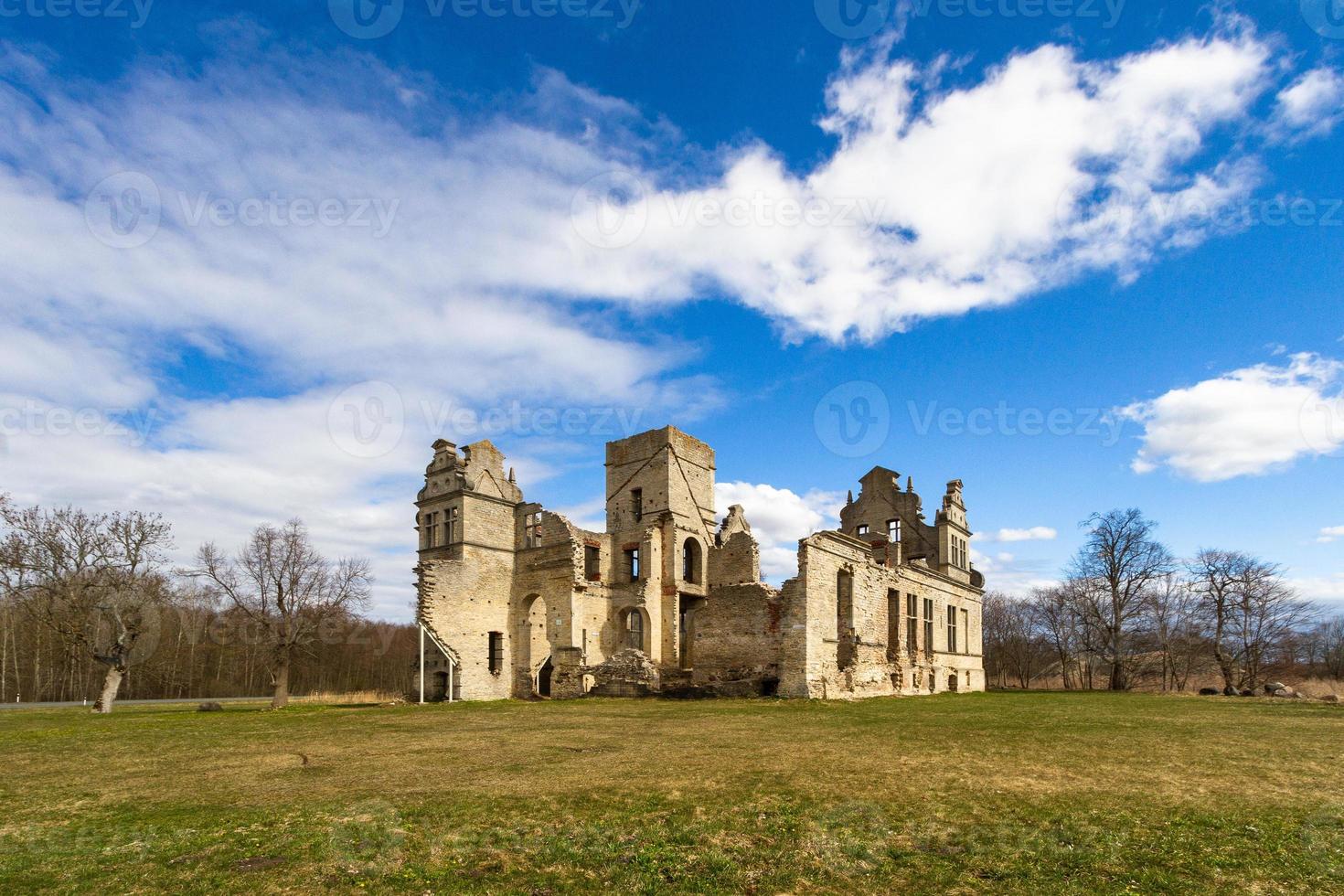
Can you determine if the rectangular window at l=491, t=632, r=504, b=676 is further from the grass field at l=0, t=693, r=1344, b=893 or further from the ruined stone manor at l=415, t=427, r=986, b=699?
the grass field at l=0, t=693, r=1344, b=893

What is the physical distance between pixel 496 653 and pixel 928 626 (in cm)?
2106

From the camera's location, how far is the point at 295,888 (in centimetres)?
579

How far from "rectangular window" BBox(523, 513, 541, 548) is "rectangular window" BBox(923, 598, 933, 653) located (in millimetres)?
19418

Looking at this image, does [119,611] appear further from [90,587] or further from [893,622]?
[893,622]

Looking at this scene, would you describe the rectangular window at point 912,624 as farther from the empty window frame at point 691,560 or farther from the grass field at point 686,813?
the grass field at point 686,813

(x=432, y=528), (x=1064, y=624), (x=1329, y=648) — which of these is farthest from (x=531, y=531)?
(x=1329, y=648)

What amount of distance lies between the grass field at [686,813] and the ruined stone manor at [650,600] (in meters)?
13.7

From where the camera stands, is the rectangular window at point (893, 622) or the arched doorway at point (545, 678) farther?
the arched doorway at point (545, 678)

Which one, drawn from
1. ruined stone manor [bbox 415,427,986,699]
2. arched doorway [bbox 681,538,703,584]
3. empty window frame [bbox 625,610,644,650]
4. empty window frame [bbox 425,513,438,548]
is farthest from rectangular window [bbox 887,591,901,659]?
empty window frame [bbox 425,513,438,548]

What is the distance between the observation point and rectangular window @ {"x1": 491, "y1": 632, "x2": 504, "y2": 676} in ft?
112

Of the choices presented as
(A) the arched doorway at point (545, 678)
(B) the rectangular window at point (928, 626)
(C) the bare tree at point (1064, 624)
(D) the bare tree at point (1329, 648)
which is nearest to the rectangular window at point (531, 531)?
(A) the arched doorway at point (545, 678)

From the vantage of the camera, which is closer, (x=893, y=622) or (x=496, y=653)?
(x=496, y=653)

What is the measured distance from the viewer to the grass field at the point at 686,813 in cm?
601

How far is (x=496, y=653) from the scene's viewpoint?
3447 cm
